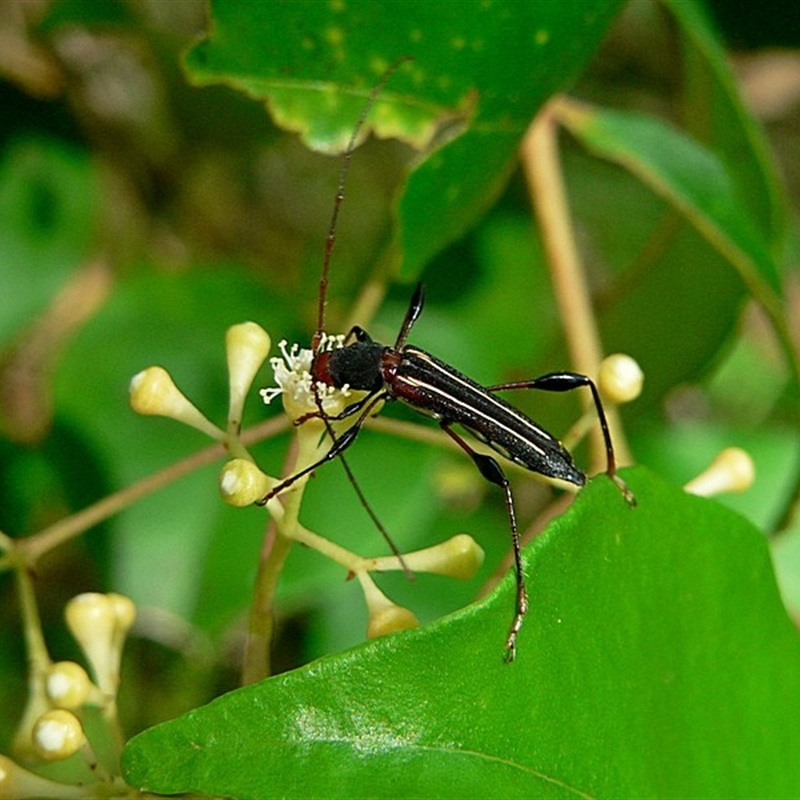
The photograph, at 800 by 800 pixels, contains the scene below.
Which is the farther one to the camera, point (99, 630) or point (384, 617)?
point (99, 630)

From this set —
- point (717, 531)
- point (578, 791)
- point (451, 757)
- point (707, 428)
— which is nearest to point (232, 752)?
point (451, 757)

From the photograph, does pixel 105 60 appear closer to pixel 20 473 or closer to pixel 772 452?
pixel 20 473

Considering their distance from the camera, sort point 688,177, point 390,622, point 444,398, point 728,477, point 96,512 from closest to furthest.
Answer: point 390,622
point 96,512
point 728,477
point 444,398
point 688,177

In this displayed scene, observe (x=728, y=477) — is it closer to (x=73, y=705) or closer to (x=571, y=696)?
(x=571, y=696)

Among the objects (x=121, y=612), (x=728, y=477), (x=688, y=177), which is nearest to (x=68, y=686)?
(x=121, y=612)

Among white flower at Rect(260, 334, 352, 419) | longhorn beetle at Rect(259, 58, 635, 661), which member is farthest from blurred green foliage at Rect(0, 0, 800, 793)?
white flower at Rect(260, 334, 352, 419)

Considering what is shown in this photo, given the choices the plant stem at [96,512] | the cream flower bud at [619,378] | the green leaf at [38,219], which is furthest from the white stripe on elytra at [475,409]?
the green leaf at [38,219]

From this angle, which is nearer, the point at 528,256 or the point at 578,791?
the point at 578,791
